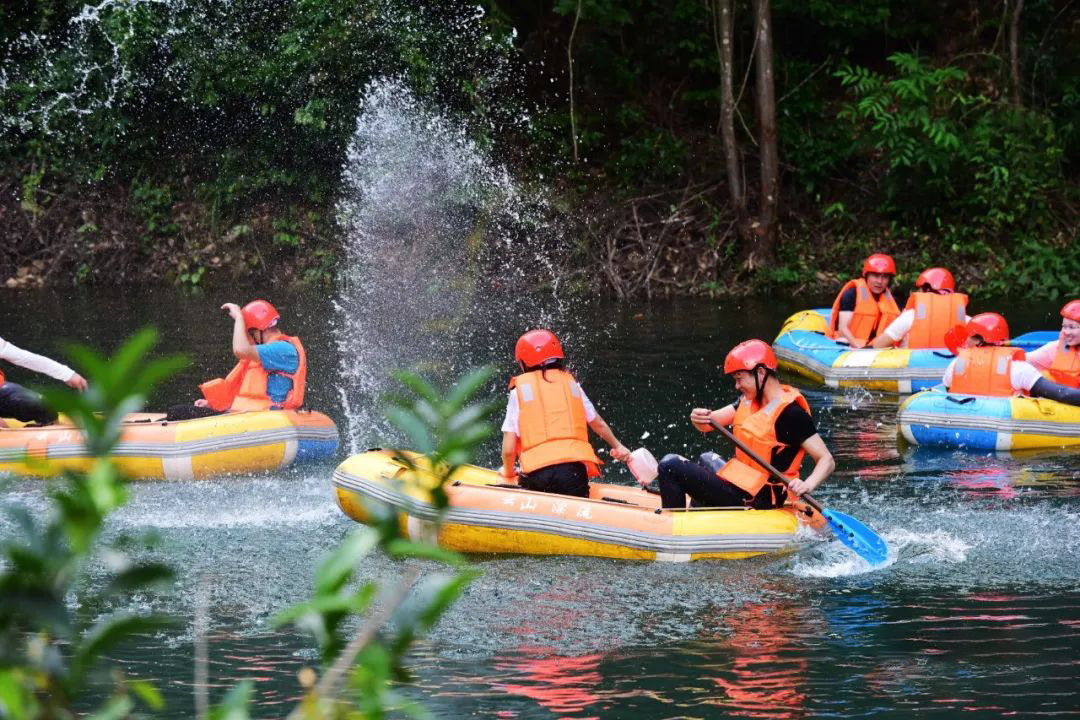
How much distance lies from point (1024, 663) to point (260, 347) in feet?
19.8

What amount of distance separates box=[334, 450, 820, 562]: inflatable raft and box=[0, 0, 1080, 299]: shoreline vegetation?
38.5 ft

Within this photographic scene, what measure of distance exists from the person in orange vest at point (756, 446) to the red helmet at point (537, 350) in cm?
89

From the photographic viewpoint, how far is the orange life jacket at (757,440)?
25.9 ft

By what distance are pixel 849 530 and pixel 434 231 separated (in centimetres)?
1292

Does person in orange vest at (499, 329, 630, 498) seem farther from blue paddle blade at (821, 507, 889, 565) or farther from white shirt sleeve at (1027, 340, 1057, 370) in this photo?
white shirt sleeve at (1027, 340, 1057, 370)

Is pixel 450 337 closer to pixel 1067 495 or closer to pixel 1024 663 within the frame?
pixel 1067 495

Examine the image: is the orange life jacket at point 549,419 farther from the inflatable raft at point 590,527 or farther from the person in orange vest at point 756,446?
the person in orange vest at point 756,446

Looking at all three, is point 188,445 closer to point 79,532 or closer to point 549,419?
point 549,419

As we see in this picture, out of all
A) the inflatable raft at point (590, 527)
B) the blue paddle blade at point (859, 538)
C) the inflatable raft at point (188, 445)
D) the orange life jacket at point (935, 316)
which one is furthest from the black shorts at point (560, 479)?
the orange life jacket at point (935, 316)

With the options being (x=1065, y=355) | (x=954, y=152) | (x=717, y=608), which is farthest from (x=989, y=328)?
(x=954, y=152)

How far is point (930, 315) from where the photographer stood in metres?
13.6

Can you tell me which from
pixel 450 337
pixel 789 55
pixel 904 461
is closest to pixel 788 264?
pixel 789 55

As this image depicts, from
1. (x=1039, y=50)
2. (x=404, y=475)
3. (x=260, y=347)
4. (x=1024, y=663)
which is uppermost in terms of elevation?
(x=1039, y=50)

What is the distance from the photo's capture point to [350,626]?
7176 millimetres
